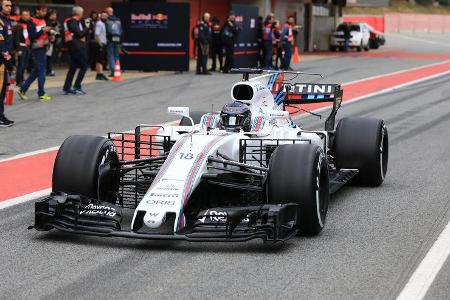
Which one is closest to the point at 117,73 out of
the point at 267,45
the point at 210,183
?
the point at 267,45

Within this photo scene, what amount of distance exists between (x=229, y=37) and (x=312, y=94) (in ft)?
61.5

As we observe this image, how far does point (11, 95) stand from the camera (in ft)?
64.0

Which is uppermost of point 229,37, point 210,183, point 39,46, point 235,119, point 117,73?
point 39,46

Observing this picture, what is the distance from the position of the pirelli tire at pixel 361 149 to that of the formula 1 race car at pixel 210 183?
31 centimetres

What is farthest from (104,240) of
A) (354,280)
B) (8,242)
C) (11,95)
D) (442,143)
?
(11,95)

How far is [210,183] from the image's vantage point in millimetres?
7988

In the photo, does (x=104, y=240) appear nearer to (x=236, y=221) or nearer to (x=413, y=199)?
(x=236, y=221)

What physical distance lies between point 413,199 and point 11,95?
11.6 m

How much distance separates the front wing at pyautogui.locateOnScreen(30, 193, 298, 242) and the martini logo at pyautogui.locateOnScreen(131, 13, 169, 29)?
21.1 metres

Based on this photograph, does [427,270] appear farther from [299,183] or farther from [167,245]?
[167,245]

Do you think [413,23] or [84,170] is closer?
[84,170]

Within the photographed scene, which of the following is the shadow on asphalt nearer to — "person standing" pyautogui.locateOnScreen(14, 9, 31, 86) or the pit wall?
"person standing" pyautogui.locateOnScreen(14, 9, 31, 86)

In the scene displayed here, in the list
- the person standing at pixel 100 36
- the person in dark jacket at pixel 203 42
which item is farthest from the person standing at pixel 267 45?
the person standing at pixel 100 36

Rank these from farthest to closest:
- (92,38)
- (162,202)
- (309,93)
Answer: (92,38) < (309,93) < (162,202)
